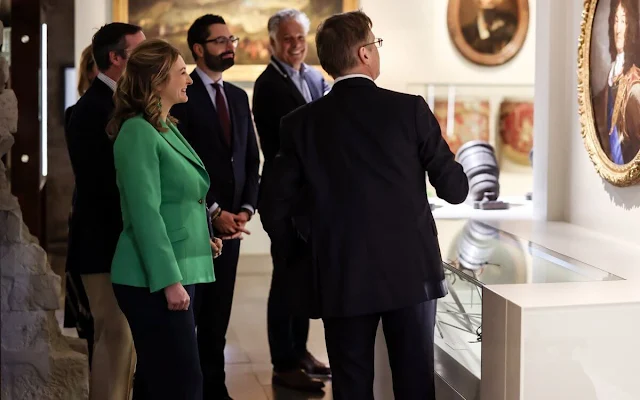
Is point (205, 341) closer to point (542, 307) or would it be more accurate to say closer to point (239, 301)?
point (542, 307)

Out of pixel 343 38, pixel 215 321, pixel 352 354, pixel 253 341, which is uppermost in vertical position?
pixel 343 38

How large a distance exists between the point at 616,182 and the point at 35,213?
11.4 ft

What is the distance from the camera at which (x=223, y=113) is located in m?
4.76

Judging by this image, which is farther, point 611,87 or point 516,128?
point 516,128

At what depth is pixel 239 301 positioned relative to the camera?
7906 millimetres

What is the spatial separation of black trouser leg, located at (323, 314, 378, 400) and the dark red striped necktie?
163 centimetres

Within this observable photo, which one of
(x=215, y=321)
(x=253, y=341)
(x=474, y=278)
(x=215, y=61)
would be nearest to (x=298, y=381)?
(x=215, y=321)

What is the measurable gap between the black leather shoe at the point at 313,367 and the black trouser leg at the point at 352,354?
2.01 m

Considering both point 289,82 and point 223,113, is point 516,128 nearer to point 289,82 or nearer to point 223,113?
point 289,82

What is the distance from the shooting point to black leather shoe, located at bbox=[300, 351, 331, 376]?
5383 mm

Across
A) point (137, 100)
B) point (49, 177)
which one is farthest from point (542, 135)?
point (49, 177)

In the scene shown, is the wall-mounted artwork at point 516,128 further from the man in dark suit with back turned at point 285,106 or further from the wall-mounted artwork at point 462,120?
the man in dark suit with back turned at point 285,106

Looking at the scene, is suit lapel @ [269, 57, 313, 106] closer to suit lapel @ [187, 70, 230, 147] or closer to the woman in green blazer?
suit lapel @ [187, 70, 230, 147]

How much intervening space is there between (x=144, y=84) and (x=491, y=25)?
5.75 meters
